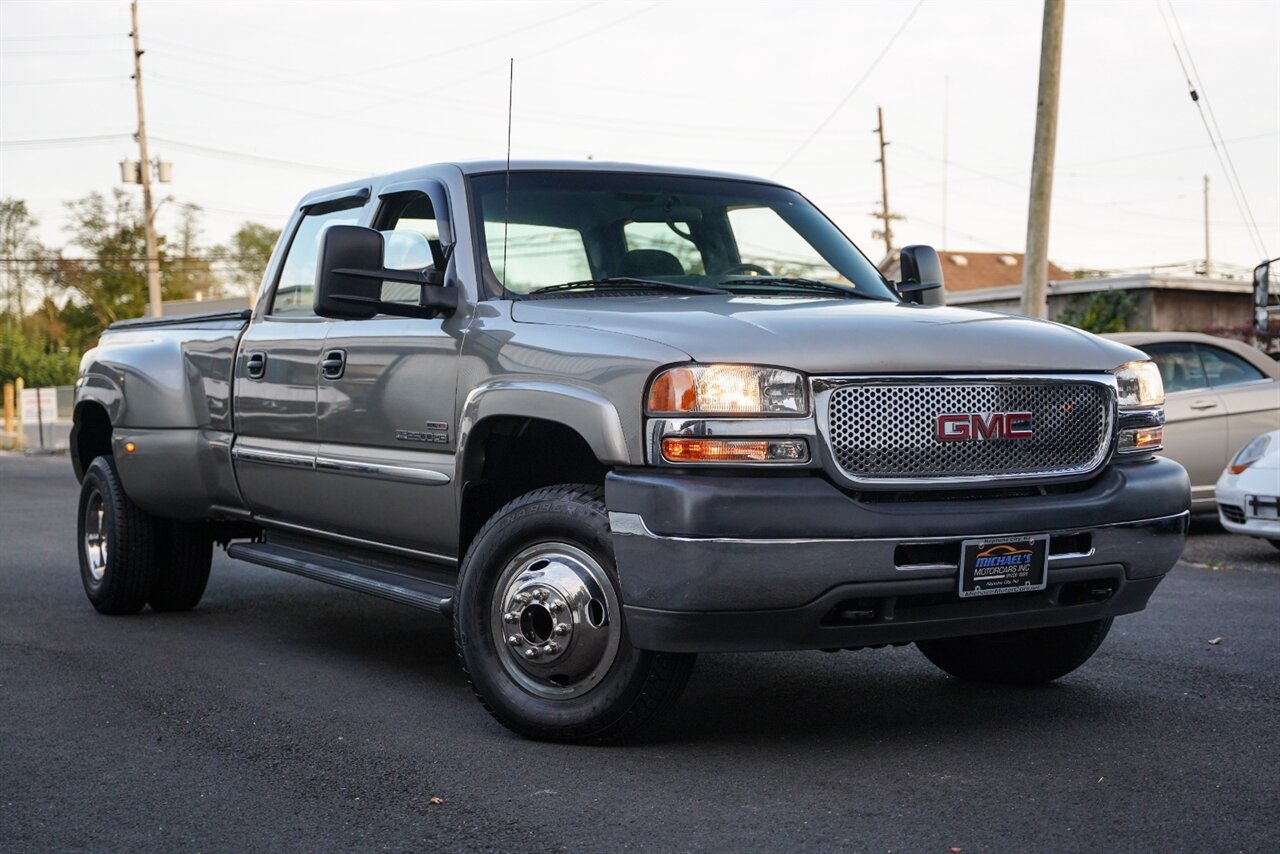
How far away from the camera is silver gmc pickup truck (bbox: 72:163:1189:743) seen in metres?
4.43

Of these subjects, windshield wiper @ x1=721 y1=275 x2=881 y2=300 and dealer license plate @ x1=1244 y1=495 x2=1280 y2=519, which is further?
dealer license plate @ x1=1244 y1=495 x2=1280 y2=519

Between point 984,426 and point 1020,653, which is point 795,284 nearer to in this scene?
point 984,426

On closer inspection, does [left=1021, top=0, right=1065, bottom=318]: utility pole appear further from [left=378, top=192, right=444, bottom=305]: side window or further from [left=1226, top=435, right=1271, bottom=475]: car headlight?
[left=378, top=192, right=444, bottom=305]: side window

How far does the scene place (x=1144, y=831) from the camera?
12.8 feet

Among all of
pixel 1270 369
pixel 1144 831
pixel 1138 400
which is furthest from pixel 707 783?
pixel 1270 369

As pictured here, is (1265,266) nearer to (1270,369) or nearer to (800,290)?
(1270,369)

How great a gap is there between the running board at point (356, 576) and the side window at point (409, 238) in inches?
40.1

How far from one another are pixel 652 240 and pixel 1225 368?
719 cm

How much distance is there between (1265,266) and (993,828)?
11669 mm

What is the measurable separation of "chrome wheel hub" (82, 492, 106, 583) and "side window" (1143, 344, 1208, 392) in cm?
735

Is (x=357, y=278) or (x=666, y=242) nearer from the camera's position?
(x=357, y=278)

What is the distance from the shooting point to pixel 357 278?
549 cm

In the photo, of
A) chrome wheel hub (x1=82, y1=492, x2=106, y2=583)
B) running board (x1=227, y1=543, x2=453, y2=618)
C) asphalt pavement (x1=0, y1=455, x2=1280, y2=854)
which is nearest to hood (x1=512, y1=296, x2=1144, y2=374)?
running board (x1=227, y1=543, x2=453, y2=618)

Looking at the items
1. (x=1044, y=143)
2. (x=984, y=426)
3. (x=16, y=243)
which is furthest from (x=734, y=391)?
(x=16, y=243)
